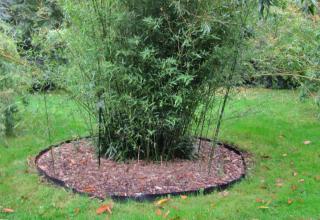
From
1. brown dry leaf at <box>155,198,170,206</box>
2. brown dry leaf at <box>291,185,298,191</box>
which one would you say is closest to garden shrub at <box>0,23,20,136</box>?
brown dry leaf at <box>155,198,170,206</box>

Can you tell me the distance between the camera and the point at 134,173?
12.8ft

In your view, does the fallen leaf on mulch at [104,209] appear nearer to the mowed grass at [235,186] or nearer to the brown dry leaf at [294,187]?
the mowed grass at [235,186]

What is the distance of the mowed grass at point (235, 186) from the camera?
3285 mm

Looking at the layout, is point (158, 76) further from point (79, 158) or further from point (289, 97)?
point (289, 97)

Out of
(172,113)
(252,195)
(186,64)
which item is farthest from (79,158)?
(252,195)

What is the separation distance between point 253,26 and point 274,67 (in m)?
0.55

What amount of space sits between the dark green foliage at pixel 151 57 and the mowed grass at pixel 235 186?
2.29 feet

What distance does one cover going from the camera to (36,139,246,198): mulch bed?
3.65 meters

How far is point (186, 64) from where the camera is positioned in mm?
3775

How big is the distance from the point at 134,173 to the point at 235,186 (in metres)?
0.86

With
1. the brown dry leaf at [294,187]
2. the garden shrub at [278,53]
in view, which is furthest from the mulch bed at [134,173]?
the garden shrub at [278,53]

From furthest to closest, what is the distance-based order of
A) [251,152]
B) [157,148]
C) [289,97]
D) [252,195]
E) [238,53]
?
[289,97] → [251,152] → [157,148] → [238,53] → [252,195]

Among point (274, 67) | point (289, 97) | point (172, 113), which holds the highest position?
point (274, 67)

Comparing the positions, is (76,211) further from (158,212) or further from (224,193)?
(224,193)
